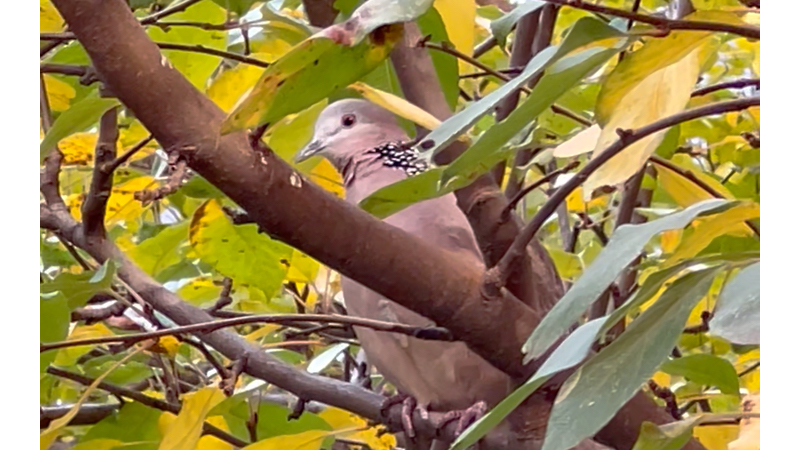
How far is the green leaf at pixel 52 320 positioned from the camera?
67cm

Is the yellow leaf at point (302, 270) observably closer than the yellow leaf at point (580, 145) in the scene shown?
No

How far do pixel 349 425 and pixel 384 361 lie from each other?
0.31ft

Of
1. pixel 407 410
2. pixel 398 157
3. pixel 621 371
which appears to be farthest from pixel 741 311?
pixel 398 157

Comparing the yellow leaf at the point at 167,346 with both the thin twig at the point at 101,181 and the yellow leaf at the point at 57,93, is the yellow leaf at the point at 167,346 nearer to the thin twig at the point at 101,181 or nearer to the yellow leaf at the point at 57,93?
the thin twig at the point at 101,181

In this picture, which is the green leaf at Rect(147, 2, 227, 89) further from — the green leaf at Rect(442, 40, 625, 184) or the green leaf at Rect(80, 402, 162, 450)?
the green leaf at Rect(442, 40, 625, 184)

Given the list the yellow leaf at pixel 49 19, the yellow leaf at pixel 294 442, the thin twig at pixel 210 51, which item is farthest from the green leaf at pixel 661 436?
the yellow leaf at pixel 49 19

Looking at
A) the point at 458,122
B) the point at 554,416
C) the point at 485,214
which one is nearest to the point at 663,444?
the point at 554,416

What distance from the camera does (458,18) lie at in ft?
2.59

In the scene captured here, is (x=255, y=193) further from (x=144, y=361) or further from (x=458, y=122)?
(x=144, y=361)

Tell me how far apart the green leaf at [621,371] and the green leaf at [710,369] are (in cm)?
36

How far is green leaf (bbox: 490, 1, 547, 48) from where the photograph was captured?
0.56m

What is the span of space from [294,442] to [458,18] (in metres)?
0.39

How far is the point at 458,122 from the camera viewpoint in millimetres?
462

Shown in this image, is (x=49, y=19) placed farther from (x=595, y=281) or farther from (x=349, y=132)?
(x=595, y=281)
